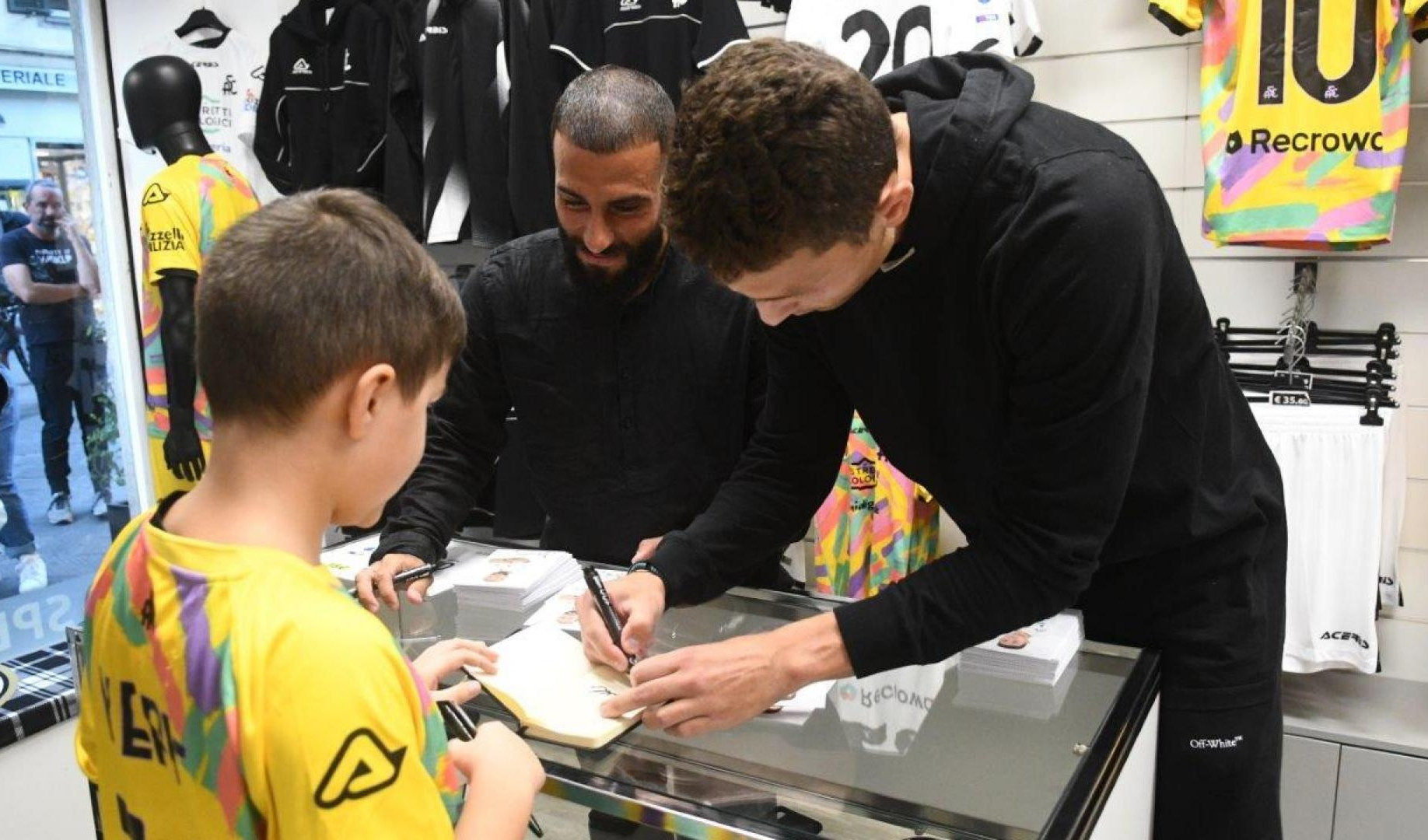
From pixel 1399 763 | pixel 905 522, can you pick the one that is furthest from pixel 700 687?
pixel 1399 763

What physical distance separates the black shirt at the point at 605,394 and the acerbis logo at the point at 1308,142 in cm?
151

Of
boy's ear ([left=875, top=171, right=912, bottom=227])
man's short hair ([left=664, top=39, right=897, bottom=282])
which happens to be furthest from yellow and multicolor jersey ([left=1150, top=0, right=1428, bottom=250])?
man's short hair ([left=664, top=39, right=897, bottom=282])

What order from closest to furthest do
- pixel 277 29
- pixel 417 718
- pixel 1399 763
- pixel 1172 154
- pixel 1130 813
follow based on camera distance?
pixel 417 718 → pixel 1130 813 → pixel 1399 763 → pixel 1172 154 → pixel 277 29

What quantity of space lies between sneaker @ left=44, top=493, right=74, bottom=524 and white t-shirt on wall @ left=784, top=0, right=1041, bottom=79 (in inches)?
139

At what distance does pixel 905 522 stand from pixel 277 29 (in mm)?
2985

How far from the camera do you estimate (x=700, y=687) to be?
1.16 metres

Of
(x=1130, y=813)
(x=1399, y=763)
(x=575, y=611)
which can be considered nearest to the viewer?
(x=1130, y=813)

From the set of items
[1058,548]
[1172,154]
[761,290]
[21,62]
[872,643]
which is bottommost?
Answer: [872,643]

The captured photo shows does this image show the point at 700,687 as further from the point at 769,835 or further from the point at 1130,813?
the point at 1130,813

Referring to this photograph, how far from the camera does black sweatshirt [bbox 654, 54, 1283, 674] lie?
1.08m

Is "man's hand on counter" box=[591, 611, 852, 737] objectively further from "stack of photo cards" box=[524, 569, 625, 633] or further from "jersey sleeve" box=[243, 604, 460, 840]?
"jersey sleeve" box=[243, 604, 460, 840]

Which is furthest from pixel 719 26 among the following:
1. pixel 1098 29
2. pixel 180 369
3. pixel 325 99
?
pixel 180 369

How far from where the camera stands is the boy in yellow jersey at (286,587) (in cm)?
75

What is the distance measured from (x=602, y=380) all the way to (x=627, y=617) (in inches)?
26.4
